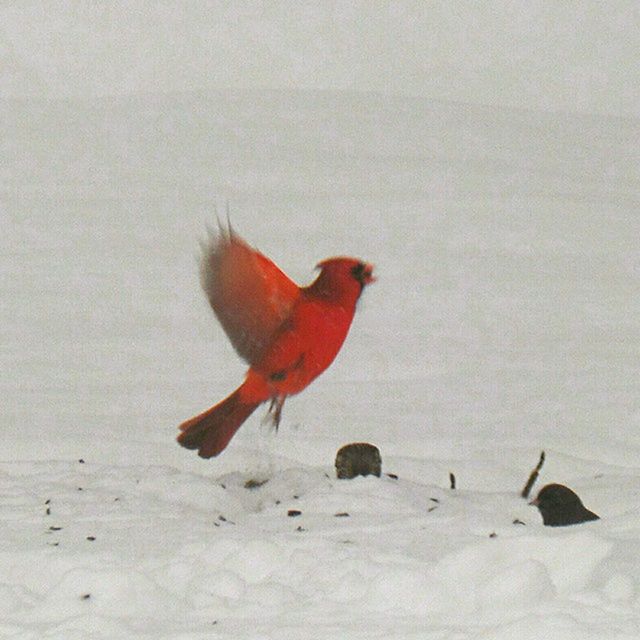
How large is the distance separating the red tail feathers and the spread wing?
27cm

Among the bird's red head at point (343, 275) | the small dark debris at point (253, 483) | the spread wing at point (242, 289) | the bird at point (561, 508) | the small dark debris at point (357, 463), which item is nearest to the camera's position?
the spread wing at point (242, 289)

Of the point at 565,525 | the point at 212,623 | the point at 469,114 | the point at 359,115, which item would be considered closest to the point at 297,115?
the point at 359,115

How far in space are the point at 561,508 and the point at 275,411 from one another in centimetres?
73

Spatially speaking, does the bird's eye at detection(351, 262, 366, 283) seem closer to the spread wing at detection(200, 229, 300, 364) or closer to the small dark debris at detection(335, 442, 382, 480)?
the spread wing at detection(200, 229, 300, 364)

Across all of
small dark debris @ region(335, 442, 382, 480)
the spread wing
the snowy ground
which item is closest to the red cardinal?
the spread wing

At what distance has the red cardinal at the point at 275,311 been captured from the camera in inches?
145

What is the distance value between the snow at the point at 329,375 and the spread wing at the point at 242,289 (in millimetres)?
71

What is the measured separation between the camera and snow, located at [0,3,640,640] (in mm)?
3297

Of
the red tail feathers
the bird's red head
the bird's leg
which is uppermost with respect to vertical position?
the bird's red head

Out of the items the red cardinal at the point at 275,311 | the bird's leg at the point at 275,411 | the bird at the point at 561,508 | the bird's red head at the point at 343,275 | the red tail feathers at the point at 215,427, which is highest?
the bird's red head at the point at 343,275

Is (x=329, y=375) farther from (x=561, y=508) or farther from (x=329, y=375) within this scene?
(x=561, y=508)

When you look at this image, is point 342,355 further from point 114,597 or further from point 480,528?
point 114,597

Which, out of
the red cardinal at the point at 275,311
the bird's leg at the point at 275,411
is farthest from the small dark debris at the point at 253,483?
the red cardinal at the point at 275,311

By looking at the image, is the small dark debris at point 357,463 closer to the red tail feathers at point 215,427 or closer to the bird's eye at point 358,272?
the red tail feathers at point 215,427
